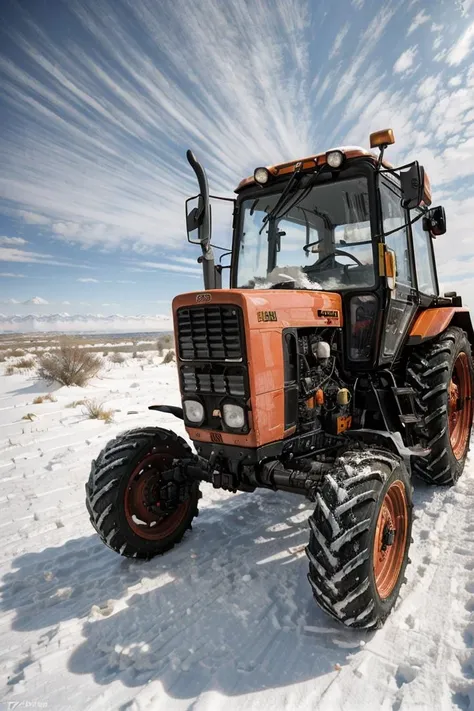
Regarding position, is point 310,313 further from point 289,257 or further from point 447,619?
point 447,619

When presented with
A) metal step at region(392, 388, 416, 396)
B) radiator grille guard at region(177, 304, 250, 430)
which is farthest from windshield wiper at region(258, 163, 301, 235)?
metal step at region(392, 388, 416, 396)

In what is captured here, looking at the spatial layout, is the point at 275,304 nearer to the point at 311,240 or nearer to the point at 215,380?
the point at 215,380

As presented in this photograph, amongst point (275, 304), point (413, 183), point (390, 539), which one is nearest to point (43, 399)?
point (275, 304)

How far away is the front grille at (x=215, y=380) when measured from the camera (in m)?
2.73

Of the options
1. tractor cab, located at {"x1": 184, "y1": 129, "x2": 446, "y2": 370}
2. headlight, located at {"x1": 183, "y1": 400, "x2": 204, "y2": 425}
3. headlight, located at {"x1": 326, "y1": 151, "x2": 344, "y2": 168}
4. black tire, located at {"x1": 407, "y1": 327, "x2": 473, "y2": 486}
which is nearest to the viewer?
headlight, located at {"x1": 183, "y1": 400, "x2": 204, "y2": 425}

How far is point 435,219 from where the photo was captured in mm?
4605

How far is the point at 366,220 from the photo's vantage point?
349 cm

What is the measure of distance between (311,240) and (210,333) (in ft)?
5.47

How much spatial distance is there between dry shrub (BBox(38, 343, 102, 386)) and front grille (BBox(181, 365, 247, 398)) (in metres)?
9.04

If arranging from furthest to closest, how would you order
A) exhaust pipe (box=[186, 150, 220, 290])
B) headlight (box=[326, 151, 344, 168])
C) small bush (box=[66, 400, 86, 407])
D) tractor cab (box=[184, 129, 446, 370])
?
small bush (box=[66, 400, 86, 407]), tractor cab (box=[184, 129, 446, 370]), exhaust pipe (box=[186, 150, 220, 290]), headlight (box=[326, 151, 344, 168])

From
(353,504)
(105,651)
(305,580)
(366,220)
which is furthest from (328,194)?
(105,651)

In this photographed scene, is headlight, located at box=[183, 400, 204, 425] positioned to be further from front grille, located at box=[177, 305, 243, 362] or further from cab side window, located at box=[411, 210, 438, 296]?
cab side window, located at box=[411, 210, 438, 296]

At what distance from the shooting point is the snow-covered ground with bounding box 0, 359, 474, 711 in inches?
79.2

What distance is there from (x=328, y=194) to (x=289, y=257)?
2.06 ft
